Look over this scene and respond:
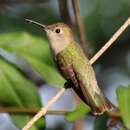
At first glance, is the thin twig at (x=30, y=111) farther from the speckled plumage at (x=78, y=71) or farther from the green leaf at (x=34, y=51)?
the speckled plumage at (x=78, y=71)

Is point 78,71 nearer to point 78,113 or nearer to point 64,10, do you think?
point 64,10

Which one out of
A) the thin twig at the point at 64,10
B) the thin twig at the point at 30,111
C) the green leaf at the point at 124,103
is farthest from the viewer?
the thin twig at the point at 64,10

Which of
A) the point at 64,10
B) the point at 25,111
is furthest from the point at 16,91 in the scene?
the point at 64,10

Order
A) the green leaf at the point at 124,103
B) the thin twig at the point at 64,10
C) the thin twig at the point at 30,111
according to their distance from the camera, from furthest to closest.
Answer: the thin twig at the point at 64,10, the thin twig at the point at 30,111, the green leaf at the point at 124,103

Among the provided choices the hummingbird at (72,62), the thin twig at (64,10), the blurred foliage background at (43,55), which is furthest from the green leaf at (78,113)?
the thin twig at (64,10)

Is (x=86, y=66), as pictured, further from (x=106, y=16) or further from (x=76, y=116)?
(x=106, y=16)

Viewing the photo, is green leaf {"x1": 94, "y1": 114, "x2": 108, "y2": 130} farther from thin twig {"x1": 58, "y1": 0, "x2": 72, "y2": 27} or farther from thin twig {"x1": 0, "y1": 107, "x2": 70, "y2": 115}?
thin twig {"x1": 58, "y1": 0, "x2": 72, "y2": 27}

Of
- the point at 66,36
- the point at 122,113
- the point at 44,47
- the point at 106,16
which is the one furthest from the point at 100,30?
the point at 122,113
